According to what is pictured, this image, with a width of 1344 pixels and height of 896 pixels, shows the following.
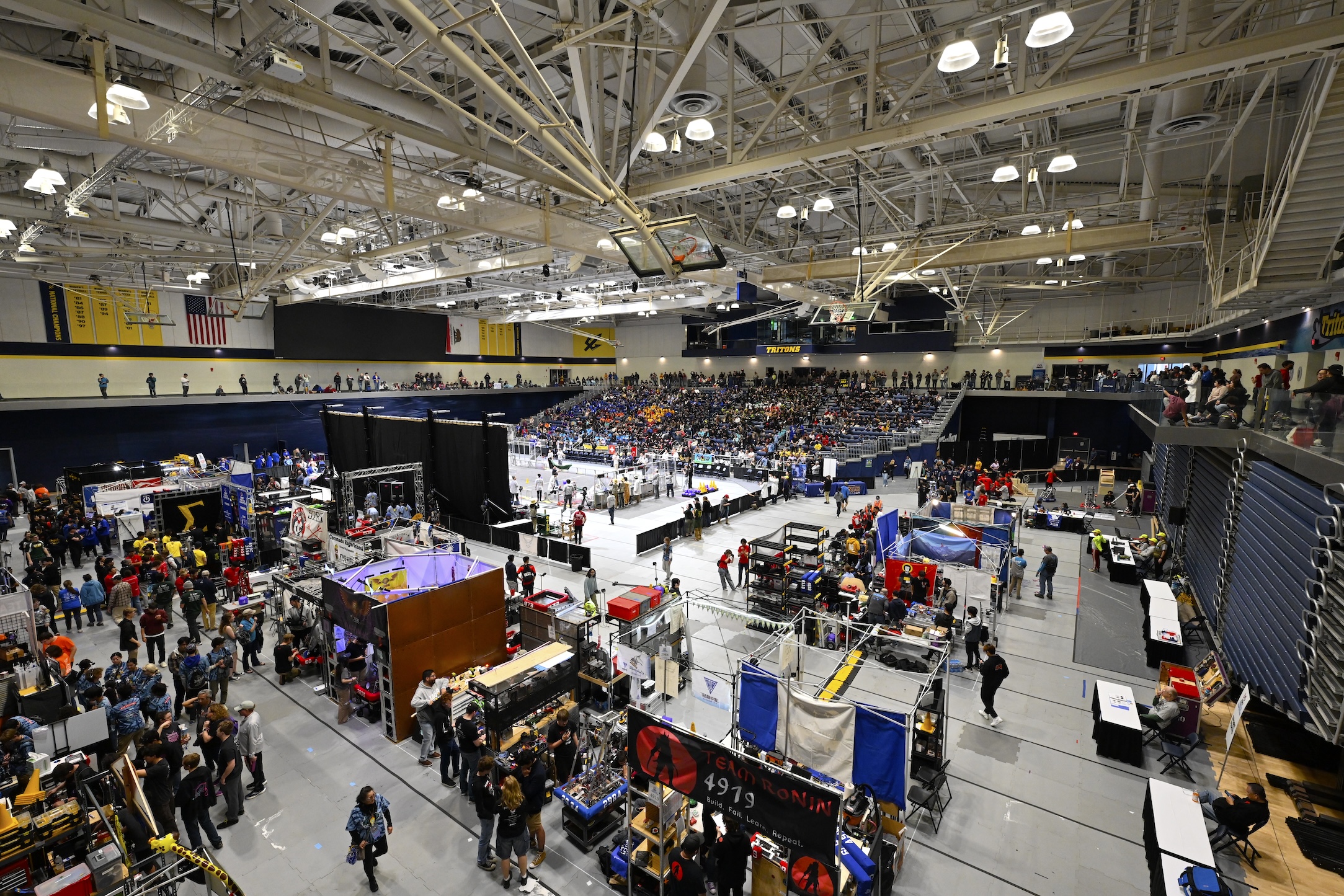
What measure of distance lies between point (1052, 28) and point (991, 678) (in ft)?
28.7

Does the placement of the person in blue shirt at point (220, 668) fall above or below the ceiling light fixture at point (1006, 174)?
below

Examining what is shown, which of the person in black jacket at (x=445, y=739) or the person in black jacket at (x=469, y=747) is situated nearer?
the person in black jacket at (x=469, y=747)

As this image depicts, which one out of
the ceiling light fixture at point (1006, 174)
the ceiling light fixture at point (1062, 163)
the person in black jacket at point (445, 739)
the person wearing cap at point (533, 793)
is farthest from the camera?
the ceiling light fixture at point (1006, 174)

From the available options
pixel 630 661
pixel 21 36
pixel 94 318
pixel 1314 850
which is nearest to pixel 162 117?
pixel 21 36

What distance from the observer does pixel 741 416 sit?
1522 inches

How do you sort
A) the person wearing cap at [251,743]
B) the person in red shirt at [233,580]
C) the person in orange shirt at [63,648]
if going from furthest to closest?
the person in red shirt at [233,580] < the person in orange shirt at [63,648] < the person wearing cap at [251,743]

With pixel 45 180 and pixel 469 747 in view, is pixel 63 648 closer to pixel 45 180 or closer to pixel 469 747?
pixel 45 180

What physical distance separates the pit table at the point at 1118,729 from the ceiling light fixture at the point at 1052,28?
898 cm

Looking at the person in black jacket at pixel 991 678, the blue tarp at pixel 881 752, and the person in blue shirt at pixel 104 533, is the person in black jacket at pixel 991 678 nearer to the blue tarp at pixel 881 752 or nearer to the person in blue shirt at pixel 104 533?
the blue tarp at pixel 881 752

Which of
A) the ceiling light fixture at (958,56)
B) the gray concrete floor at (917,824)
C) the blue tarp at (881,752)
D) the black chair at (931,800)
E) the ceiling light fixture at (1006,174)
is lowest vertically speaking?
the gray concrete floor at (917,824)

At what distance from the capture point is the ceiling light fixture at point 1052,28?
535 centimetres

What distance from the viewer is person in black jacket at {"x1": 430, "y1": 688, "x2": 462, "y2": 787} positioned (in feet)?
25.9

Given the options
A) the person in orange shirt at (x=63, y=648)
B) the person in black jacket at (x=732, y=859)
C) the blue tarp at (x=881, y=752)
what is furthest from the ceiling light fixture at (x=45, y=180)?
the blue tarp at (x=881, y=752)

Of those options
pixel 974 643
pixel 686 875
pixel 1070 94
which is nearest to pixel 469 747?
pixel 686 875
